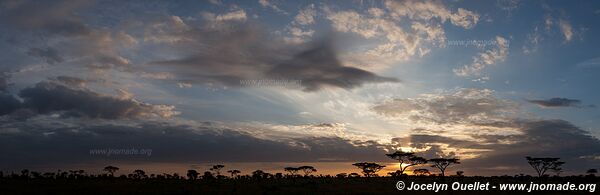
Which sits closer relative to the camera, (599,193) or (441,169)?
(599,193)

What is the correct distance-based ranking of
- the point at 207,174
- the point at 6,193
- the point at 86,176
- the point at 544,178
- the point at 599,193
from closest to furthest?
the point at 6,193 → the point at 599,193 → the point at 86,176 → the point at 207,174 → the point at 544,178

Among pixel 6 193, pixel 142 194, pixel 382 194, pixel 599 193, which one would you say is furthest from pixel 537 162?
pixel 6 193

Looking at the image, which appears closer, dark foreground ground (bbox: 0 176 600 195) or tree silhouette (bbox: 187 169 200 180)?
dark foreground ground (bbox: 0 176 600 195)

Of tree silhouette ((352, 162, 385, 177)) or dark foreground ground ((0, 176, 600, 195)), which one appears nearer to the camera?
dark foreground ground ((0, 176, 600, 195))

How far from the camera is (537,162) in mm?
101688

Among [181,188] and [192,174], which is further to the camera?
[192,174]

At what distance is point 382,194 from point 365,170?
59.4 metres

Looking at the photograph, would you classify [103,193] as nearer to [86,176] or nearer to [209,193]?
[209,193]

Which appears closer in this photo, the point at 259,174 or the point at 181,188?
the point at 181,188

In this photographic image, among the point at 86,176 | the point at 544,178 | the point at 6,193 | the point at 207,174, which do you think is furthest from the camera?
the point at 544,178

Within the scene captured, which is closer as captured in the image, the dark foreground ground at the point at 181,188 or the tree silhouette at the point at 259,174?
the dark foreground ground at the point at 181,188

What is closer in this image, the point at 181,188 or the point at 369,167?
the point at 181,188

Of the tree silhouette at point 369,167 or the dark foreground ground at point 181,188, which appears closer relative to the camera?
the dark foreground ground at point 181,188

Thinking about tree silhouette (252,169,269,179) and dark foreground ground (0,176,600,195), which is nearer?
dark foreground ground (0,176,600,195)
